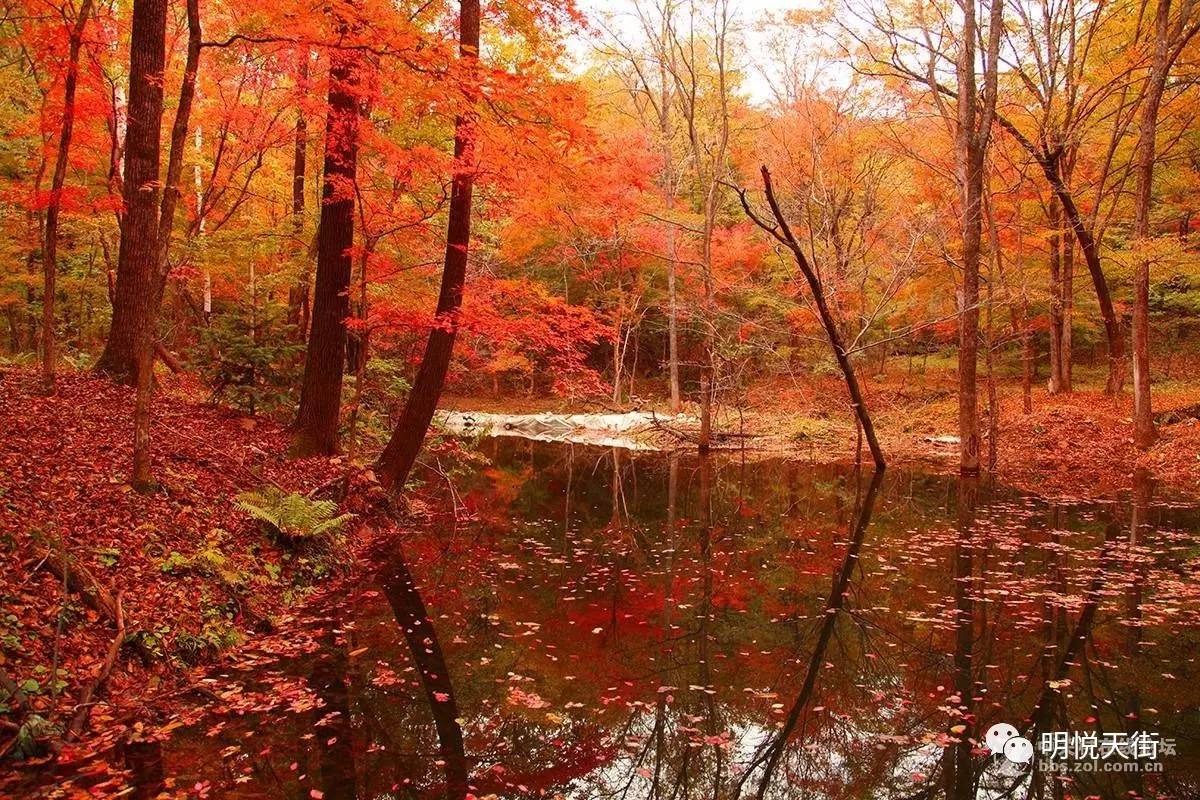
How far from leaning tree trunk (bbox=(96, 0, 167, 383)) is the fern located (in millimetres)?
1859

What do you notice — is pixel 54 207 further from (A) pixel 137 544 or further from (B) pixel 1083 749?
(B) pixel 1083 749

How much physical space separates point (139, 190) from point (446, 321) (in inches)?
172

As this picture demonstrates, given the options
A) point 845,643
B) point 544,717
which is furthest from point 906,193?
point 544,717

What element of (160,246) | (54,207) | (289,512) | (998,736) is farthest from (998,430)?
(54,207)

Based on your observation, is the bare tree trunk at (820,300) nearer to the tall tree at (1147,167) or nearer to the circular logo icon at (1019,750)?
the tall tree at (1147,167)

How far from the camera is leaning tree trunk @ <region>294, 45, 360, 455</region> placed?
29.8 ft

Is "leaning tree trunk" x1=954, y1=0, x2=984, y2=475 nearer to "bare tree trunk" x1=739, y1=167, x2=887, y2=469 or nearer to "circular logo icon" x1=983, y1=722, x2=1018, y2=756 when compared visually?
"bare tree trunk" x1=739, y1=167, x2=887, y2=469

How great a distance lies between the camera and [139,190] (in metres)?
9.07

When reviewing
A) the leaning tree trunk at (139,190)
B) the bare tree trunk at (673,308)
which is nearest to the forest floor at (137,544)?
the leaning tree trunk at (139,190)

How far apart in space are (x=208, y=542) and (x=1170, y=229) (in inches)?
1183

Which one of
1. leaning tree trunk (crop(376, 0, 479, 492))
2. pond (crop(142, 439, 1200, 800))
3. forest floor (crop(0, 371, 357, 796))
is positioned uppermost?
leaning tree trunk (crop(376, 0, 479, 492))

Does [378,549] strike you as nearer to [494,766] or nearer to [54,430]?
[54,430]

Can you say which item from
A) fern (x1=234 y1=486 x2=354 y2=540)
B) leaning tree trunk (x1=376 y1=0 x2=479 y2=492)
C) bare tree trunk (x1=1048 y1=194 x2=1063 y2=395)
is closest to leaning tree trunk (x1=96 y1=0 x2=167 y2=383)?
fern (x1=234 y1=486 x2=354 y2=540)

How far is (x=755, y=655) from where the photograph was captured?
555 centimetres
